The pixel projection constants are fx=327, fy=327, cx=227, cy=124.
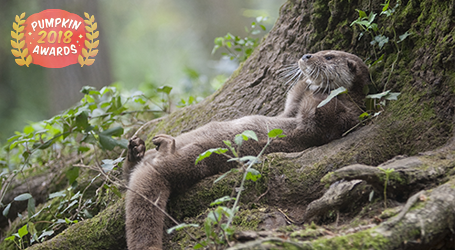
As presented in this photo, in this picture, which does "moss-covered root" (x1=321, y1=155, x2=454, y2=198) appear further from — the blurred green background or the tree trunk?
the blurred green background

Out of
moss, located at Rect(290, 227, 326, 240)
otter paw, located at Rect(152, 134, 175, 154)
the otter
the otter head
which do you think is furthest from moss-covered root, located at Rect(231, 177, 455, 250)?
the otter head

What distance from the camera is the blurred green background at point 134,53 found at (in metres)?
7.24

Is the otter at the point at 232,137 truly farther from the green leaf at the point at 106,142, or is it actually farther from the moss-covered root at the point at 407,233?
the moss-covered root at the point at 407,233

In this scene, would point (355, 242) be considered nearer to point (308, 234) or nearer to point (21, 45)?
point (308, 234)

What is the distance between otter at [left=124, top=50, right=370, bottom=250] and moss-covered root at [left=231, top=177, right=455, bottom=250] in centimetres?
134

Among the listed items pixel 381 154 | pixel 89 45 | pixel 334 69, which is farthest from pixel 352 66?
pixel 89 45

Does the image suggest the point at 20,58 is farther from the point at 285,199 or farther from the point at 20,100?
the point at 20,100

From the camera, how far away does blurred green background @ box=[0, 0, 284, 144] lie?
23.8ft

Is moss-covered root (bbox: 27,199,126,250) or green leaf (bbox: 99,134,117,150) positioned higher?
green leaf (bbox: 99,134,117,150)

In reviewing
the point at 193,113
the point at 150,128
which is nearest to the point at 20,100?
the point at 150,128

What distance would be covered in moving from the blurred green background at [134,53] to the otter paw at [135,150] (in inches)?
101

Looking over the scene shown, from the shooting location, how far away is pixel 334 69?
3.32 meters

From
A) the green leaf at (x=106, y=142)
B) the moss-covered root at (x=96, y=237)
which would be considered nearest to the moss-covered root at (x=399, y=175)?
the moss-covered root at (x=96, y=237)

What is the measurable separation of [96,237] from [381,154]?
2616 millimetres
